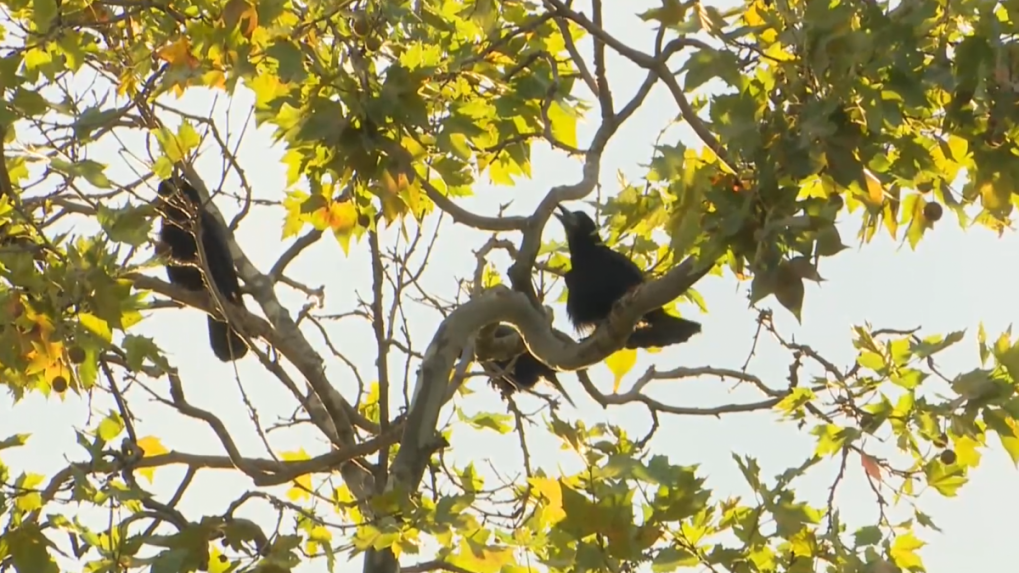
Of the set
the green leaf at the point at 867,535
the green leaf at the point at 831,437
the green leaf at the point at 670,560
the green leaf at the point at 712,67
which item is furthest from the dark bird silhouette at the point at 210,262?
the green leaf at the point at 867,535

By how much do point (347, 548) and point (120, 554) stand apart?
0.52m

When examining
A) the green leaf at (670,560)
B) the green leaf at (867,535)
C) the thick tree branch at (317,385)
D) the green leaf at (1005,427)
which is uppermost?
the thick tree branch at (317,385)

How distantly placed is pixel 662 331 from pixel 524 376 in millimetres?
994

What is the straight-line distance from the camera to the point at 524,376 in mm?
5305

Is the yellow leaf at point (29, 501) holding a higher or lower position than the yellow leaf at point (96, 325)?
lower

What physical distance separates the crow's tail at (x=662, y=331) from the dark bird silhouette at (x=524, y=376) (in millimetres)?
349

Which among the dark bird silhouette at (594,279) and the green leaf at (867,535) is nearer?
the green leaf at (867,535)

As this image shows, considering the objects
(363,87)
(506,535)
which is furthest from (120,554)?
(363,87)

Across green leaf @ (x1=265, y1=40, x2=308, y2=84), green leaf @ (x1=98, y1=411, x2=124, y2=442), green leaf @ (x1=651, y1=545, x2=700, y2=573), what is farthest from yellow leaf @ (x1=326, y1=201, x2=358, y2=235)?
green leaf @ (x1=651, y1=545, x2=700, y2=573)

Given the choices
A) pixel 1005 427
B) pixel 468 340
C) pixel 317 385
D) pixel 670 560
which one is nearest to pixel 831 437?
pixel 1005 427

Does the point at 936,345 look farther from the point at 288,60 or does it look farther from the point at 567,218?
the point at 567,218

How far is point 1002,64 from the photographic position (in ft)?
8.78

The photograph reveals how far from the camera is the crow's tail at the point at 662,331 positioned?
4.48 m

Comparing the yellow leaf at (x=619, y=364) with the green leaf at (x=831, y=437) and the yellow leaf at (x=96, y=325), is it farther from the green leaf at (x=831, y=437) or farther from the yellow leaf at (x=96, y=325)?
the yellow leaf at (x=96, y=325)
